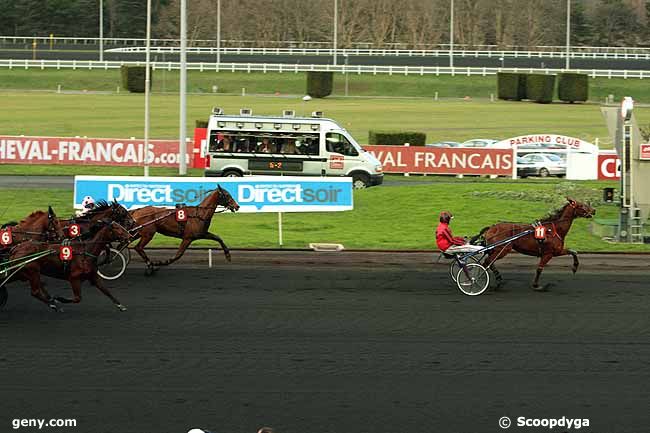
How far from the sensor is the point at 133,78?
67438 millimetres

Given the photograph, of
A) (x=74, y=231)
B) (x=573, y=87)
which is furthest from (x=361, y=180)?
(x=573, y=87)

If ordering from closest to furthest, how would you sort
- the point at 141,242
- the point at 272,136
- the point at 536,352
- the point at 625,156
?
the point at 536,352
the point at 141,242
the point at 625,156
the point at 272,136

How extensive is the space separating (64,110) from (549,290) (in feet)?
152

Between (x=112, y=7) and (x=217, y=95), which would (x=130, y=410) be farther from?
(x=112, y=7)

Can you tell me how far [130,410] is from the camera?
412 inches

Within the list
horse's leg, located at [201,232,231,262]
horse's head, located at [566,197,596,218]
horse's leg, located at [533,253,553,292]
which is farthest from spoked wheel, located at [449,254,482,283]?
horse's leg, located at [201,232,231,262]

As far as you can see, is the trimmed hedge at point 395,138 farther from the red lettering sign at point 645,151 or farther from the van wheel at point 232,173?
the red lettering sign at point 645,151

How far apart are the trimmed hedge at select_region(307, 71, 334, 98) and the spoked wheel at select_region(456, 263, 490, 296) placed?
2001 inches

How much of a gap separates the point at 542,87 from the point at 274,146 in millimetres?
38818

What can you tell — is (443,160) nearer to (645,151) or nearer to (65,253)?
(645,151)

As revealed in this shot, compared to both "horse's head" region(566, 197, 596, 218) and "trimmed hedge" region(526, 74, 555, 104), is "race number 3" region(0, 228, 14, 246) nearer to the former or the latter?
"horse's head" region(566, 197, 596, 218)

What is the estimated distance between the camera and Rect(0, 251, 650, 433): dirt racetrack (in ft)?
34.3

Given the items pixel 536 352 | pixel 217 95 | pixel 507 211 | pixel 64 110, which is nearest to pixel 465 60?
pixel 217 95

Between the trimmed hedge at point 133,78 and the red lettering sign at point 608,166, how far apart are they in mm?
38853
